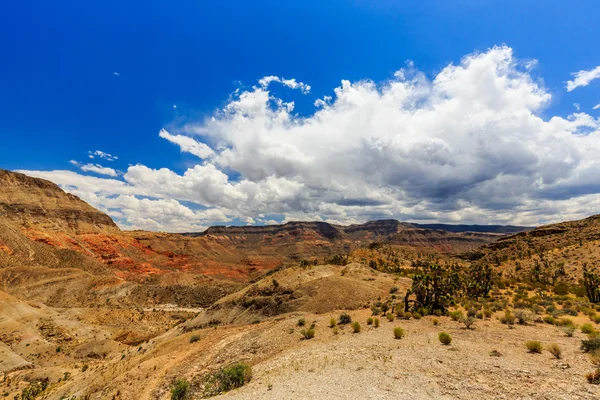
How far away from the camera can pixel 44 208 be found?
15162cm

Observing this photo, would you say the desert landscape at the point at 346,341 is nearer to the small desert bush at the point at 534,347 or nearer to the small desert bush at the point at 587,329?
the small desert bush at the point at 534,347

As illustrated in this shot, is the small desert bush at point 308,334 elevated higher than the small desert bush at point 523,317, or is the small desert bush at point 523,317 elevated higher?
the small desert bush at point 523,317

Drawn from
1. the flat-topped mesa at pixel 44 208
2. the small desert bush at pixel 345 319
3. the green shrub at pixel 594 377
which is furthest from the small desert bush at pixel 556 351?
the flat-topped mesa at pixel 44 208

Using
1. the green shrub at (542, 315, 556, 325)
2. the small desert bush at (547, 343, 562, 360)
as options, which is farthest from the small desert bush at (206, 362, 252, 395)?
the green shrub at (542, 315, 556, 325)

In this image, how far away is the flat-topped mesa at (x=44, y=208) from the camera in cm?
13902

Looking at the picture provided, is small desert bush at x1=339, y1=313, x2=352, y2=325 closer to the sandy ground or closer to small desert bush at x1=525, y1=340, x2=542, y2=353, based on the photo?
the sandy ground

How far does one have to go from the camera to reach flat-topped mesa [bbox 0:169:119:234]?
5473 inches

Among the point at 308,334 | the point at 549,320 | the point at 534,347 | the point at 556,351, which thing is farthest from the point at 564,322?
the point at 308,334

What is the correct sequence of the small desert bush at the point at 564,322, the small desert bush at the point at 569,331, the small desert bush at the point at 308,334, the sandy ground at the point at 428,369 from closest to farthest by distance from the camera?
the sandy ground at the point at 428,369
the small desert bush at the point at 569,331
the small desert bush at the point at 564,322
the small desert bush at the point at 308,334

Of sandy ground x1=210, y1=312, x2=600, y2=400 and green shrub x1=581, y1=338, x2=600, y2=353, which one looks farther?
green shrub x1=581, y1=338, x2=600, y2=353

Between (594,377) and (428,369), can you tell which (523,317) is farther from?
(428,369)

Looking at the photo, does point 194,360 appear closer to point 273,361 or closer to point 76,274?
point 273,361

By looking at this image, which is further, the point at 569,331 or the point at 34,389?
the point at 34,389

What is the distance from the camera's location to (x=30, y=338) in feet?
144
